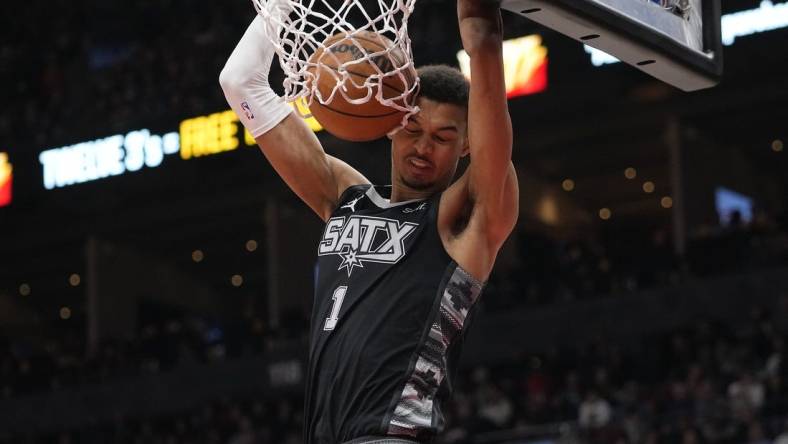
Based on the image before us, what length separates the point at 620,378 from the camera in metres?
16.0

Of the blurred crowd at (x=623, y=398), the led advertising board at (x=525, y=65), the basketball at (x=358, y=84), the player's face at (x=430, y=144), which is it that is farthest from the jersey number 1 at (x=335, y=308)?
the led advertising board at (x=525, y=65)

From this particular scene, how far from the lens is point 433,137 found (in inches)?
140

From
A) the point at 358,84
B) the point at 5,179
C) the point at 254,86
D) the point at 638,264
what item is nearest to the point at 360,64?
the point at 358,84

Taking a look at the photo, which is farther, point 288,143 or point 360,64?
point 288,143

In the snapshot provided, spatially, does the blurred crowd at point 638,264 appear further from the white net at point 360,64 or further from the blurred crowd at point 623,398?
the white net at point 360,64

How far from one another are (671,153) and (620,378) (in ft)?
18.4

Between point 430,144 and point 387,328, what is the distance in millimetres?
524

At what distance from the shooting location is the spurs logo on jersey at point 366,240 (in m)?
3.51

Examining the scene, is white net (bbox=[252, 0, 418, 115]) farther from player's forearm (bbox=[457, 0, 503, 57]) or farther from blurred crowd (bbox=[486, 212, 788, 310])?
blurred crowd (bbox=[486, 212, 788, 310])

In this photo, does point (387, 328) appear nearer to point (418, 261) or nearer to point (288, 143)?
point (418, 261)

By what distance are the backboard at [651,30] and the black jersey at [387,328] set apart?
629 millimetres

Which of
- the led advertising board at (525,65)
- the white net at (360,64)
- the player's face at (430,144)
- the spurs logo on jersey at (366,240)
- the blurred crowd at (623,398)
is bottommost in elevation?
the blurred crowd at (623,398)

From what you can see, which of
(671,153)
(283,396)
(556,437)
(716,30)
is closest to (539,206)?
(671,153)

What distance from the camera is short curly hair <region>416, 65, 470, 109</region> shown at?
3.60m
